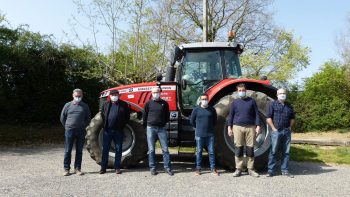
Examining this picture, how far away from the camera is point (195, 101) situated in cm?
794

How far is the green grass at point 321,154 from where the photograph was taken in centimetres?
883

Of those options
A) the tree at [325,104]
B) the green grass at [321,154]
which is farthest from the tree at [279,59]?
the green grass at [321,154]

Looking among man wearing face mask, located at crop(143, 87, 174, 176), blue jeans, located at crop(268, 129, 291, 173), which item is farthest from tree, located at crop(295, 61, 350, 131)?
man wearing face mask, located at crop(143, 87, 174, 176)

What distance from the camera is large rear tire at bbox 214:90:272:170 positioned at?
287 inches

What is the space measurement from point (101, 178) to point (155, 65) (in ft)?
29.9

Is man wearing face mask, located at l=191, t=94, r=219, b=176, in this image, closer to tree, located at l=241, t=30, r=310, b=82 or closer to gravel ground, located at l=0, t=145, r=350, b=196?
gravel ground, located at l=0, t=145, r=350, b=196

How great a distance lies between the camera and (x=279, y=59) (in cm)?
2283

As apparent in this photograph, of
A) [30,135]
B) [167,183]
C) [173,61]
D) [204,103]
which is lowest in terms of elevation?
[167,183]

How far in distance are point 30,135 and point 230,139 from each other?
10.1m

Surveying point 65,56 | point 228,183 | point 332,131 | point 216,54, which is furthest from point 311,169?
point 65,56

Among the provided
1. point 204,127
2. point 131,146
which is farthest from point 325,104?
point 131,146

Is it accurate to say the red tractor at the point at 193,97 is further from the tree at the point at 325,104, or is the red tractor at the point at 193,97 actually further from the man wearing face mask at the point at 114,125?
the tree at the point at 325,104

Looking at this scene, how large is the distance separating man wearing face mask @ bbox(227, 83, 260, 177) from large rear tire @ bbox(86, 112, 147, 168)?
183 cm

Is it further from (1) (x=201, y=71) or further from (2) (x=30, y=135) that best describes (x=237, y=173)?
(2) (x=30, y=135)
